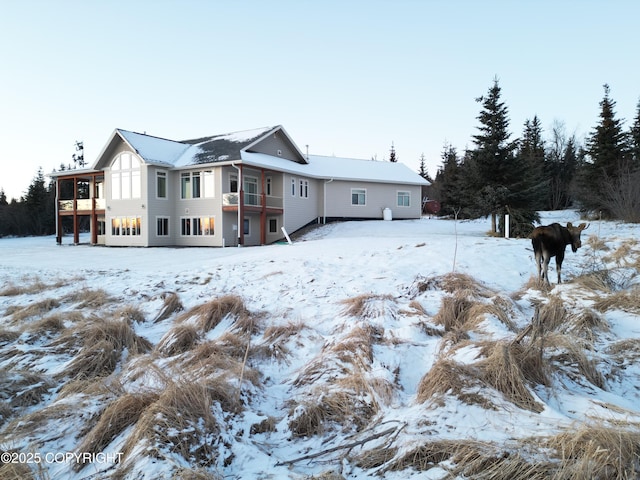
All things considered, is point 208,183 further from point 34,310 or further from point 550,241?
point 550,241

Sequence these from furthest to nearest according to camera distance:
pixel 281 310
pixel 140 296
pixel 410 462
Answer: pixel 140 296, pixel 281 310, pixel 410 462

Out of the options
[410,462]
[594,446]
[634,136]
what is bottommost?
[410,462]

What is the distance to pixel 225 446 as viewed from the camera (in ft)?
9.91

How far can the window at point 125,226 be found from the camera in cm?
2142

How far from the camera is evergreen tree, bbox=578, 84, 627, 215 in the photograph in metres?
24.7

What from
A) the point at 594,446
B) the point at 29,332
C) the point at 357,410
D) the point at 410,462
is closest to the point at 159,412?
the point at 357,410

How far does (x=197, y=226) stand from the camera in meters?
21.3

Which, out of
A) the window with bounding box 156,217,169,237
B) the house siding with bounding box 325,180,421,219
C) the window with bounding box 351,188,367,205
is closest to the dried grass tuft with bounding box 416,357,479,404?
the window with bounding box 156,217,169,237

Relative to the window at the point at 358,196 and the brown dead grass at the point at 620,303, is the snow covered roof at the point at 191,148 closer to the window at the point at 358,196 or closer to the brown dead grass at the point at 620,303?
the window at the point at 358,196

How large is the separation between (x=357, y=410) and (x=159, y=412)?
1694 millimetres

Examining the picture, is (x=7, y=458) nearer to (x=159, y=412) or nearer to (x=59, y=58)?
(x=159, y=412)

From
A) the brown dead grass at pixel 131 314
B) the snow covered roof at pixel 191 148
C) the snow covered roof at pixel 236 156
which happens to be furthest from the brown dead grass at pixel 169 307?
the snow covered roof at pixel 191 148

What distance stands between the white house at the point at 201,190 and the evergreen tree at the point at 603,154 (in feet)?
55.7

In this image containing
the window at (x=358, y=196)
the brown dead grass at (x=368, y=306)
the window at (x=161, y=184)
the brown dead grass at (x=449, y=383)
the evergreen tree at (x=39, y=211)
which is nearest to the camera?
the brown dead grass at (x=449, y=383)
